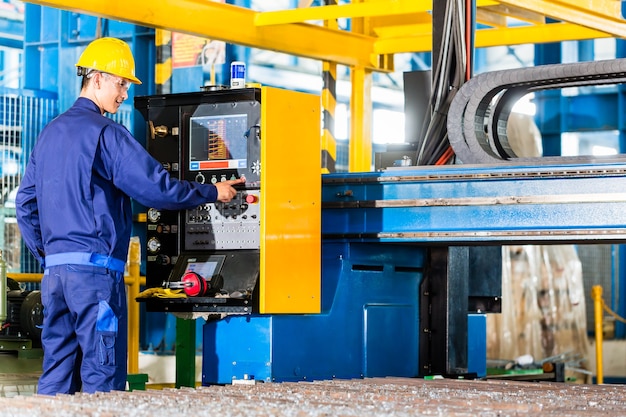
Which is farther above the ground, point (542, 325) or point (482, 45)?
point (482, 45)

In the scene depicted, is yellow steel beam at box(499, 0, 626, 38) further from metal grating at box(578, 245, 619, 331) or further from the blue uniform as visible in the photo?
metal grating at box(578, 245, 619, 331)

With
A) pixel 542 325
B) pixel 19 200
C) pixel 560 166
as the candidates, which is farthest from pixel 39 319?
pixel 542 325

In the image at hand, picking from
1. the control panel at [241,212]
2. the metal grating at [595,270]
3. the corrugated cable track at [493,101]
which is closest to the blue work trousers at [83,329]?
the control panel at [241,212]

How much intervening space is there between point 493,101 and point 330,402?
2.56m

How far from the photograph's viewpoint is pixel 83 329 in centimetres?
439

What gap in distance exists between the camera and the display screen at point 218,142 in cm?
502

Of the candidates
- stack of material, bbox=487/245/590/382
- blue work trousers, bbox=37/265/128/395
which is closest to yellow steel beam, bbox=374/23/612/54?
stack of material, bbox=487/245/590/382

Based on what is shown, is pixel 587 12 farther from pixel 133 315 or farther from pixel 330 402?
pixel 330 402

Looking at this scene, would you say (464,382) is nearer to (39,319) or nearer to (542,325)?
(39,319)

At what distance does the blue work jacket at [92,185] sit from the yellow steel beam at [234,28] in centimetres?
153

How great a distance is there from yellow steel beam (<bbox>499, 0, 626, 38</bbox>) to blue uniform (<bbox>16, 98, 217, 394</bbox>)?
304cm

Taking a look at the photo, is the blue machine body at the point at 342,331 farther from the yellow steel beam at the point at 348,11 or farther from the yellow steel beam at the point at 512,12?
the yellow steel beam at the point at 512,12

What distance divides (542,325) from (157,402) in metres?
8.35

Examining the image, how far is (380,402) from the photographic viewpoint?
331 cm
